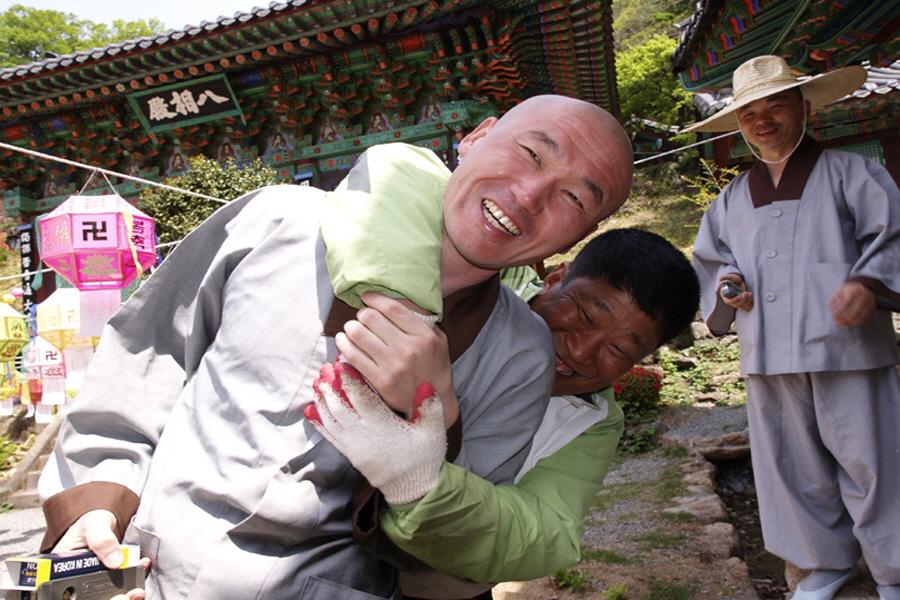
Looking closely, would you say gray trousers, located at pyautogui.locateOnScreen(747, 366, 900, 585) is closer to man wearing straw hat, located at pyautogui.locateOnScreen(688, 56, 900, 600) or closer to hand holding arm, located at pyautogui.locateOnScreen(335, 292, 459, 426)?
man wearing straw hat, located at pyautogui.locateOnScreen(688, 56, 900, 600)

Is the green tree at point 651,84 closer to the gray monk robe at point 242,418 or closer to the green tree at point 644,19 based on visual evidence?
the green tree at point 644,19

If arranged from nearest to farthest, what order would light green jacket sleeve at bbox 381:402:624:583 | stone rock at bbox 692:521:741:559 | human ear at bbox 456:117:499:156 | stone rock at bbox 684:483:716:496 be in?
light green jacket sleeve at bbox 381:402:624:583
human ear at bbox 456:117:499:156
stone rock at bbox 692:521:741:559
stone rock at bbox 684:483:716:496

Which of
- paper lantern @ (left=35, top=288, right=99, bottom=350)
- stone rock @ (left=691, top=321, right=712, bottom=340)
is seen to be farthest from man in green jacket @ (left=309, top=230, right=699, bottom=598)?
stone rock @ (left=691, top=321, right=712, bottom=340)

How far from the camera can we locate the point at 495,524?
47.0 inches

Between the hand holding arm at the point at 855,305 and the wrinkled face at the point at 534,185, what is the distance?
1.55m

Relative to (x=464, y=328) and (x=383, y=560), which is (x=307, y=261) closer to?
(x=464, y=328)

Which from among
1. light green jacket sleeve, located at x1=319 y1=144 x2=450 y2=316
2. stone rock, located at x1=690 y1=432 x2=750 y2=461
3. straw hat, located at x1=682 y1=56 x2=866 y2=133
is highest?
straw hat, located at x1=682 y1=56 x2=866 y2=133

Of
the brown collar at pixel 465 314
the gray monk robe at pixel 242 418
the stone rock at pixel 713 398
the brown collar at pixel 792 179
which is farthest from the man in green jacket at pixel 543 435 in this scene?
the stone rock at pixel 713 398

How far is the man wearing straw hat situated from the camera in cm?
237

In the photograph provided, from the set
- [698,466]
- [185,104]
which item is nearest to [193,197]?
[185,104]

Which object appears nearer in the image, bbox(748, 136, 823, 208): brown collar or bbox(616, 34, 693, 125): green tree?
bbox(748, 136, 823, 208): brown collar

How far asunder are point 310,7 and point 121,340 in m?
5.44

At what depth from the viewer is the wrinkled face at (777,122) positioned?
2.77 m

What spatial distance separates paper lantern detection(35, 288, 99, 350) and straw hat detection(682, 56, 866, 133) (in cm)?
549
